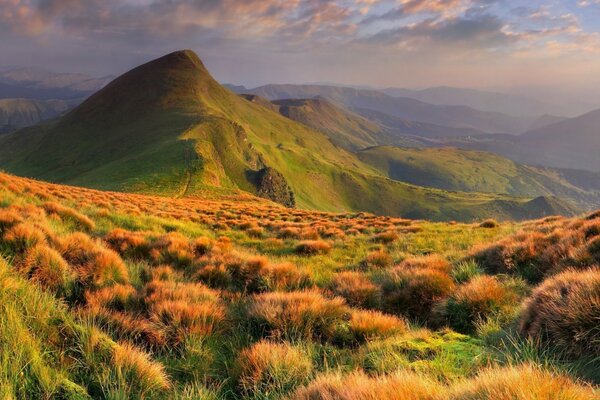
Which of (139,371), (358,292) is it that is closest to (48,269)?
(139,371)

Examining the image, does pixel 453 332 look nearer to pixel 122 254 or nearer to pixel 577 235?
pixel 577 235

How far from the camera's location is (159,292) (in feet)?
17.9

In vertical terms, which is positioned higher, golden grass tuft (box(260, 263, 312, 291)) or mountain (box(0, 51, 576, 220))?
mountain (box(0, 51, 576, 220))

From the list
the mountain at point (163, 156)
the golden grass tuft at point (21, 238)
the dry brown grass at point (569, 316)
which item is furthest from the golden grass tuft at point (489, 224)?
the mountain at point (163, 156)

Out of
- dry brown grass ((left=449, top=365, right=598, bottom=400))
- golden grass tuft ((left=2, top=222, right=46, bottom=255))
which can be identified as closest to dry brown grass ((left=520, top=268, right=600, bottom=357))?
dry brown grass ((left=449, top=365, right=598, bottom=400))

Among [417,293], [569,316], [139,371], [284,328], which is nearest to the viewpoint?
[139,371]

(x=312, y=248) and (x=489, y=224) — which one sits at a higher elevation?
(x=312, y=248)

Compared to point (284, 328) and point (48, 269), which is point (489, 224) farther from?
point (48, 269)

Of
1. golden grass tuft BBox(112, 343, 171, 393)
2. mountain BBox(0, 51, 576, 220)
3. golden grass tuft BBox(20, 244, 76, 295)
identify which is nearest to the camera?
golden grass tuft BBox(112, 343, 171, 393)

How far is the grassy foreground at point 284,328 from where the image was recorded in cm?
288

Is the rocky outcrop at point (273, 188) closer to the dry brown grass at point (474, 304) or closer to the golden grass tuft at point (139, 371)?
the dry brown grass at point (474, 304)

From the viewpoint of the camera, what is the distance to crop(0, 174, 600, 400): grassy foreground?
288 cm

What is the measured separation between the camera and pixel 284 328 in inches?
186

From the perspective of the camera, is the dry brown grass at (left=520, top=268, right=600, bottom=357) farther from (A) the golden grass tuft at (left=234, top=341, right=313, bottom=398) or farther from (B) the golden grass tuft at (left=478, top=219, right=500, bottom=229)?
(B) the golden grass tuft at (left=478, top=219, right=500, bottom=229)
